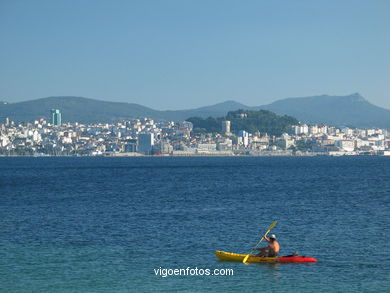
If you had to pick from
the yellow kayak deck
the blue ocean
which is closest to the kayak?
the yellow kayak deck

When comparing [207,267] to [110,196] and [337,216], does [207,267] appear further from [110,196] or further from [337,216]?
[110,196]

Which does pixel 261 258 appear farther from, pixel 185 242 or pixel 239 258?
pixel 185 242

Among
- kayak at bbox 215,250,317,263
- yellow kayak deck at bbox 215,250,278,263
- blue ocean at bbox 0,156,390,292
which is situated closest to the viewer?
blue ocean at bbox 0,156,390,292

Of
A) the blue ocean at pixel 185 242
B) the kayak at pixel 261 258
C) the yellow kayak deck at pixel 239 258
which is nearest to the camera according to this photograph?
the blue ocean at pixel 185 242

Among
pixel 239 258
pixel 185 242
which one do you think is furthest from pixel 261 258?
pixel 185 242

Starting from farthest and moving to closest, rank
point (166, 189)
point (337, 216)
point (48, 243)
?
point (166, 189) → point (337, 216) → point (48, 243)

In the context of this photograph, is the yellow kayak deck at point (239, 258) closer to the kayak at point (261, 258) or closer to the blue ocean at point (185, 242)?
the kayak at point (261, 258)

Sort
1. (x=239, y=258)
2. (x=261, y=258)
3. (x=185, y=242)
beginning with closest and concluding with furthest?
(x=261, y=258)
(x=239, y=258)
(x=185, y=242)

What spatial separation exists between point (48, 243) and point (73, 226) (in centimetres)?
617

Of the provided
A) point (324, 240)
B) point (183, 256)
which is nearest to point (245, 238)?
point (324, 240)

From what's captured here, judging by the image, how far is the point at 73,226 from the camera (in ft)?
121

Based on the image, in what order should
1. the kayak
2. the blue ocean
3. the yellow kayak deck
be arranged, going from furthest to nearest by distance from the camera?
the yellow kayak deck, the kayak, the blue ocean

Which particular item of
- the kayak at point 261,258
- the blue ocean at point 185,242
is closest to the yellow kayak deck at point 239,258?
the kayak at point 261,258

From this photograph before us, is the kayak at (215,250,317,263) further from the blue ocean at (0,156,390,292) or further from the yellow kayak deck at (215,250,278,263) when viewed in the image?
the blue ocean at (0,156,390,292)
